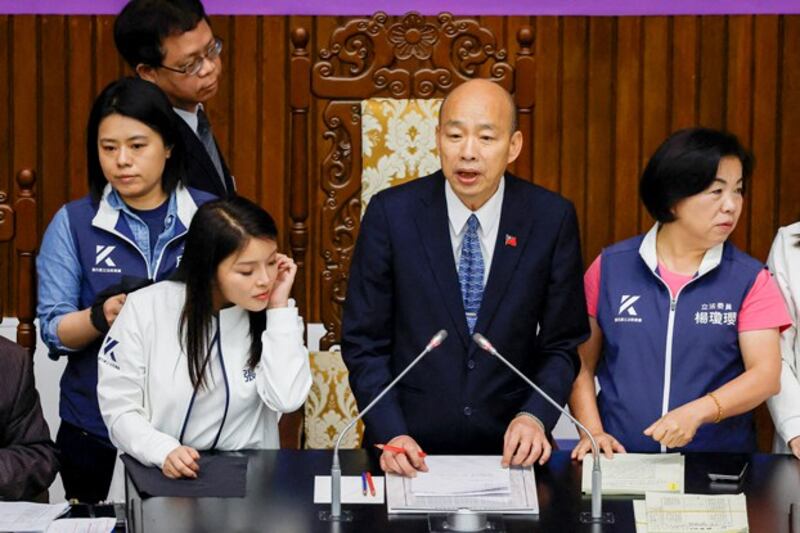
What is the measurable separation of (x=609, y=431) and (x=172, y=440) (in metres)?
0.86

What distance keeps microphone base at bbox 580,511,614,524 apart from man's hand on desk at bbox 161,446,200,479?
68 centimetres

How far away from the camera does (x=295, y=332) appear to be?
2811 millimetres

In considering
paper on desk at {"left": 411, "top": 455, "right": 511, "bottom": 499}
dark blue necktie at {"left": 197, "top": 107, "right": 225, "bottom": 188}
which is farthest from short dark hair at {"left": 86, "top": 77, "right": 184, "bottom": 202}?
paper on desk at {"left": 411, "top": 455, "right": 511, "bottom": 499}

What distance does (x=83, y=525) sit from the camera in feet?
8.10

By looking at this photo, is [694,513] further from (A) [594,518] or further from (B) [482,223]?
(B) [482,223]

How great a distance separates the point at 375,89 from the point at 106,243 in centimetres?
79

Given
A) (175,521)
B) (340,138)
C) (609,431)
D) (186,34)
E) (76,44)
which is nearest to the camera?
(175,521)

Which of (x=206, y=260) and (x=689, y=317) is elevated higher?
(x=206, y=260)

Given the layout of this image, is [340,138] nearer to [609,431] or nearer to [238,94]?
[609,431]

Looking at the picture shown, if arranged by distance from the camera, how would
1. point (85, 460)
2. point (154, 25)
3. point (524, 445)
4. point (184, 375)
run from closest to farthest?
point (524, 445), point (184, 375), point (85, 460), point (154, 25)

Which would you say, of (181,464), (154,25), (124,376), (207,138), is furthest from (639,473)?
(154,25)

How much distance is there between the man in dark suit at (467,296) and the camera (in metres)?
2.82

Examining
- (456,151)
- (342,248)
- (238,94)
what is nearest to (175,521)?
(456,151)

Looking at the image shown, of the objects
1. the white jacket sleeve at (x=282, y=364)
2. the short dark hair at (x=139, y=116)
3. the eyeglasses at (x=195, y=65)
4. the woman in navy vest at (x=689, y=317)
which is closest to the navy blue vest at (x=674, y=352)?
the woman in navy vest at (x=689, y=317)
